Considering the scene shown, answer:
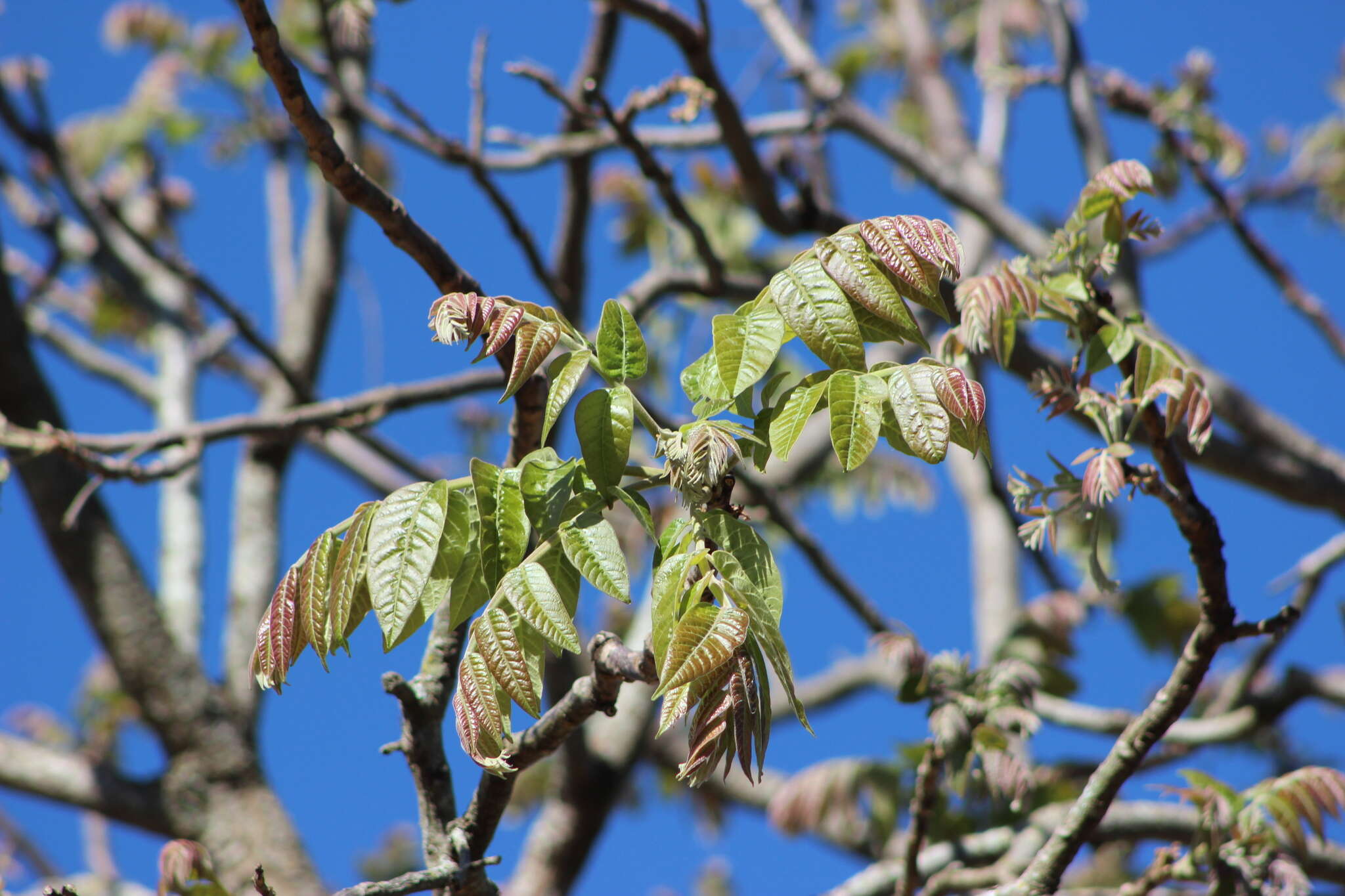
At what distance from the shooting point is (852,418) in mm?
1546

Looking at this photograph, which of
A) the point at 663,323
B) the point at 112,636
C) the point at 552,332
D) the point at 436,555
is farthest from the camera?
the point at 663,323

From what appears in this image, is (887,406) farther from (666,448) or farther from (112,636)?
(112,636)

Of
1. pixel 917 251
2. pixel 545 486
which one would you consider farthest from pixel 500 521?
pixel 917 251

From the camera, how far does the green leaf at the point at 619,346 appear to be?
1673 mm

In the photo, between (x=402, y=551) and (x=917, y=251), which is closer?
(x=402, y=551)

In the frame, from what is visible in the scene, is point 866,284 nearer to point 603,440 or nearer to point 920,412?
point 920,412

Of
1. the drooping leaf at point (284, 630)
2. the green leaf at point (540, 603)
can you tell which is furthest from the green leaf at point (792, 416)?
the drooping leaf at point (284, 630)

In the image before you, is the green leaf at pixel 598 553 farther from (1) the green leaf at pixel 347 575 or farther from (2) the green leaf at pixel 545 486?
(1) the green leaf at pixel 347 575

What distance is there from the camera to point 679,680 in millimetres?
1341

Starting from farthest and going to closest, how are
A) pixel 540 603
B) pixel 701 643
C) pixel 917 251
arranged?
pixel 917 251 → pixel 540 603 → pixel 701 643

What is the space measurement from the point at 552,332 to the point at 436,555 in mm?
356

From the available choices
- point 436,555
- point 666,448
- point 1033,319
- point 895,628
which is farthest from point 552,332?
point 895,628

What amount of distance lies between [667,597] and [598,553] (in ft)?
0.38

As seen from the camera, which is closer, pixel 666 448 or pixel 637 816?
pixel 666 448
